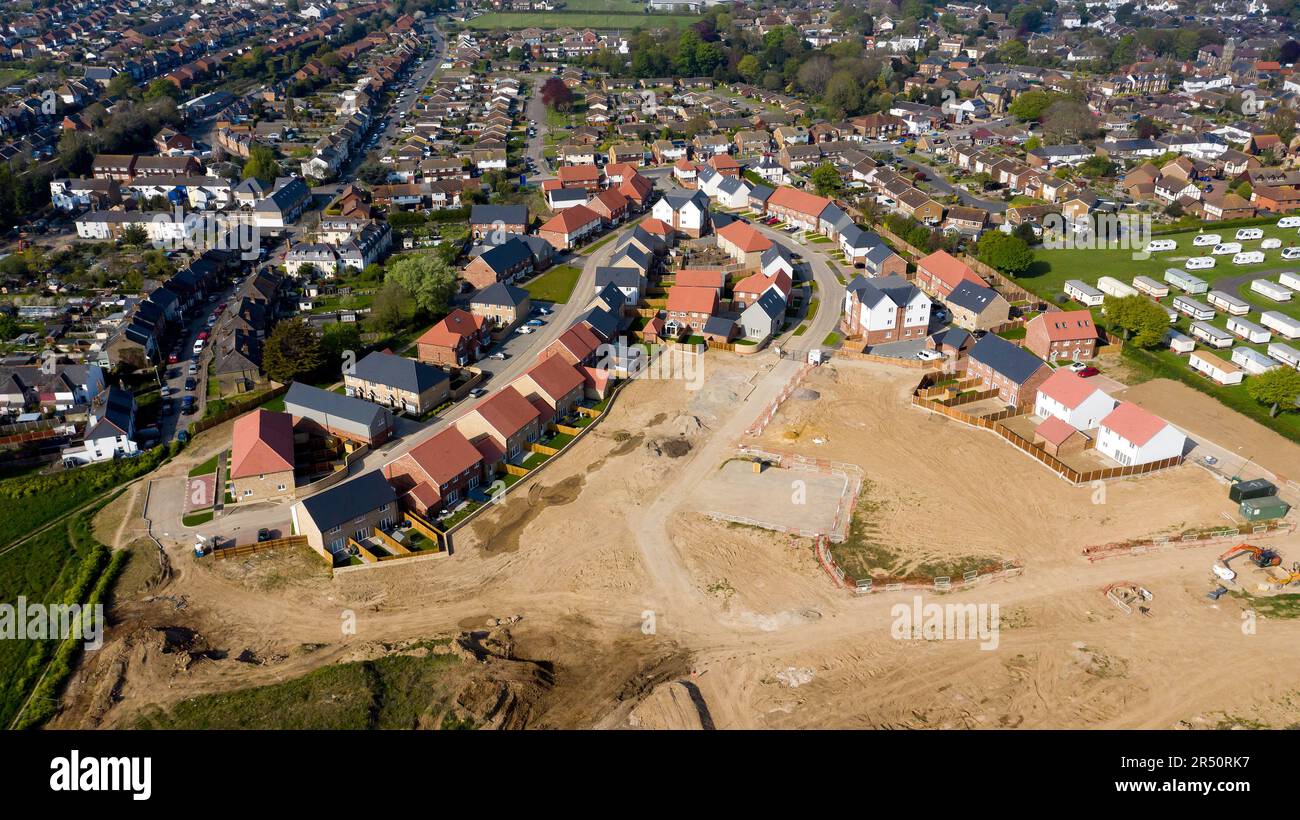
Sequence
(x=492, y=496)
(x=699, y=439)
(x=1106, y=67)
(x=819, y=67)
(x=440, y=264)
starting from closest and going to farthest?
(x=492, y=496) → (x=699, y=439) → (x=440, y=264) → (x=819, y=67) → (x=1106, y=67)

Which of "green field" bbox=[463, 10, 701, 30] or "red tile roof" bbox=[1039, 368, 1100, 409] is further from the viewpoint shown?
"green field" bbox=[463, 10, 701, 30]

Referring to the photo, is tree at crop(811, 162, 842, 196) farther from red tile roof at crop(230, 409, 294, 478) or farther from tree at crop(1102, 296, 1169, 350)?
red tile roof at crop(230, 409, 294, 478)

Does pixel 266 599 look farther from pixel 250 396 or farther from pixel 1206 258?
pixel 1206 258

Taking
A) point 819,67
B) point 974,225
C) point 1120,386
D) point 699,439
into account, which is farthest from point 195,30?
point 1120,386

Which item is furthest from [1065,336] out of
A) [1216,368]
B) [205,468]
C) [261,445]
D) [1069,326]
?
[205,468]

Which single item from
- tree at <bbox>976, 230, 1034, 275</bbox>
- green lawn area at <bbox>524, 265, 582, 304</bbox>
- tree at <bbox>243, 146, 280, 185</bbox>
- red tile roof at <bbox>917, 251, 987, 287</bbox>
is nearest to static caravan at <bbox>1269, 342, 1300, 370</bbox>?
red tile roof at <bbox>917, 251, 987, 287</bbox>

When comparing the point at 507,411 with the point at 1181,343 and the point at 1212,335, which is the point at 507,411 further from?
the point at 1212,335

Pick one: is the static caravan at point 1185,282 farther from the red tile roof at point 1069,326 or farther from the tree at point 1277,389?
the tree at point 1277,389
